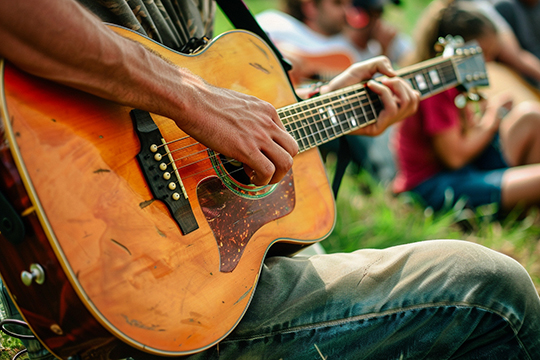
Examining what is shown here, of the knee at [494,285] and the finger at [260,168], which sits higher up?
the finger at [260,168]

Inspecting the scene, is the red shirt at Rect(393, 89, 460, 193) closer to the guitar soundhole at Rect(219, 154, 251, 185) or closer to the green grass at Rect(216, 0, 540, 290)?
the green grass at Rect(216, 0, 540, 290)

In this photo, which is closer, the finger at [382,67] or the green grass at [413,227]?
the finger at [382,67]

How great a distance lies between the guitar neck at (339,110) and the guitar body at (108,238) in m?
0.39

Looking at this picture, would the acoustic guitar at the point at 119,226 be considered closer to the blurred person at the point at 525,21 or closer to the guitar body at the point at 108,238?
the guitar body at the point at 108,238

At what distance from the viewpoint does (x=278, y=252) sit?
4.25 ft

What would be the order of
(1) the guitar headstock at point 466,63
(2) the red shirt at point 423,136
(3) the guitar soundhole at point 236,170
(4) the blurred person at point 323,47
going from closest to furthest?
(3) the guitar soundhole at point 236,170
(1) the guitar headstock at point 466,63
(2) the red shirt at point 423,136
(4) the blurred person at point 323,47

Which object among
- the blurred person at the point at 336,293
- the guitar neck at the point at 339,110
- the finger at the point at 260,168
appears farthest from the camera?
the guitar neck at the point at 339,110

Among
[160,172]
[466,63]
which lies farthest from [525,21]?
[160,172]

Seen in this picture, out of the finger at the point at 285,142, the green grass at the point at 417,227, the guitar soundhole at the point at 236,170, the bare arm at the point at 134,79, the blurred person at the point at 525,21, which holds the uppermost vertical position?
the bare arm at the point at 134,79

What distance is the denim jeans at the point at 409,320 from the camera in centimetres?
98

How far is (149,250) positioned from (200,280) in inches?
5.7

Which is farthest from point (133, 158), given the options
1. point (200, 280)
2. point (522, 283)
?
point (522, 283)

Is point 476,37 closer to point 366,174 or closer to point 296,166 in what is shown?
point 366,174

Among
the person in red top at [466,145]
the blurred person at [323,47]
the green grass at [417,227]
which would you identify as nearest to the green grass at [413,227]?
the green grass at [417,227]
